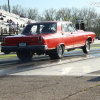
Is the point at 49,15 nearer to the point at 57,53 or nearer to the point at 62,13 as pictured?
the point at 62,13

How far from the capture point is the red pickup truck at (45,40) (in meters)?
11.9

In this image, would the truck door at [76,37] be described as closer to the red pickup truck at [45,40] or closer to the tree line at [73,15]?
the red pickup truck at [45,40]

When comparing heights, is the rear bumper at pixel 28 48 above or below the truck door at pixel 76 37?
below

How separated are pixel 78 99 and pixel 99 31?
12104 centimetres

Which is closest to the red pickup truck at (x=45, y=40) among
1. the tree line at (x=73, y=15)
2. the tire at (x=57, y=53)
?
the tire at (x=57, y=53)

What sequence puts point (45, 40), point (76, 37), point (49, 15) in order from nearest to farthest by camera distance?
point (45, 40)
point (76, 37)
point (49, 15)

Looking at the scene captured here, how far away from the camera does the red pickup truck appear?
39.2 feet

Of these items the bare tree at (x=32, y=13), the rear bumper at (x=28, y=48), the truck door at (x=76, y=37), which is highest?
the bare tree at (x=32, y=13)

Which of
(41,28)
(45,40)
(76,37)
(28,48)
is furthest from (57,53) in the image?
(76,37)

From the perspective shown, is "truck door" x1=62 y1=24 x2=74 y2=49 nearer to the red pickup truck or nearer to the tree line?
the red pickup truck

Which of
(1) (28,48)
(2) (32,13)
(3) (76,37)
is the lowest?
(1) (28,48)

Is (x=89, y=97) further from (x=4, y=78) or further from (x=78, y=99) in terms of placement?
→ (x=4, y=78)

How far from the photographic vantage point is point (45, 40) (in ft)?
38.9

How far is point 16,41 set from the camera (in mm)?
12273
